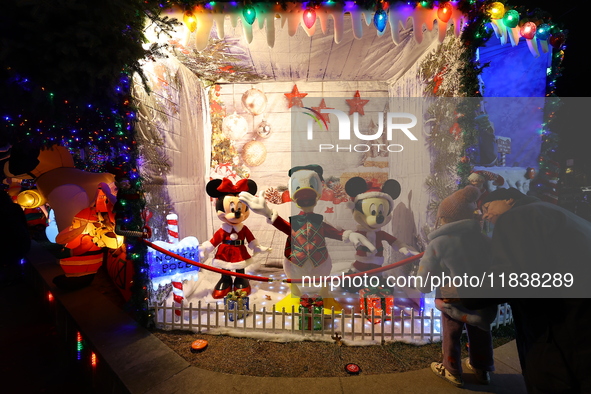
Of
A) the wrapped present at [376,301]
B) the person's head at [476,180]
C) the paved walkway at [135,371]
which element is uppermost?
the person's head at [476,180]

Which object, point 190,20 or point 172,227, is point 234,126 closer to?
point 190,20

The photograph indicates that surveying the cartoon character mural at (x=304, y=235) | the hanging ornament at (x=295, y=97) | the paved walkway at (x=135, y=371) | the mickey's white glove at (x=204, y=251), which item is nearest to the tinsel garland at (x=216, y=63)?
the hanging ornament at (x=295, y=97)

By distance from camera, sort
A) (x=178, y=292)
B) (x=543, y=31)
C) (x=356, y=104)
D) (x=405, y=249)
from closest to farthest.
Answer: (x=543, y=31) < (x=178, y=292) < (x=405, y=249) < (x=356, y=104)

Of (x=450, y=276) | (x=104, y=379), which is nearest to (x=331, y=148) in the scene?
(x=450, y=276)

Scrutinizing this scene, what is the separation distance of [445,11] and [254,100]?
11.8 ft

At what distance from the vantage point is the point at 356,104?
5.45m

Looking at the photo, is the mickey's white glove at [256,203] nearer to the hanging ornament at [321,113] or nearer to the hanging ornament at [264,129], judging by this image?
the hanging ornament at [264,129]

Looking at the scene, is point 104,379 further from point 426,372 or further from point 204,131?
point 204,131

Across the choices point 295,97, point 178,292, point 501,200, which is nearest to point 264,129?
point 295,97

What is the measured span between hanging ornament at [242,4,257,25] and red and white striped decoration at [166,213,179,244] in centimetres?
271

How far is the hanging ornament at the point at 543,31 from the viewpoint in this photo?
3393 mm

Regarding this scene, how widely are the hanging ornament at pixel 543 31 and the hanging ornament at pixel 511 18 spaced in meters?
0.51

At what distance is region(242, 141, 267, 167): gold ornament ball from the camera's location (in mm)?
5625

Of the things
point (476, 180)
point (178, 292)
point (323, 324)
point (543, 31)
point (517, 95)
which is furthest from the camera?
point (517, 95)
